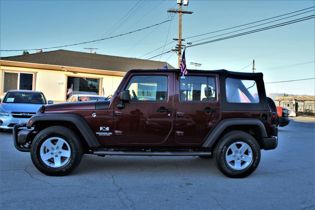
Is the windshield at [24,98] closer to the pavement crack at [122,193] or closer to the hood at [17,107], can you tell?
the hood at [17,107]

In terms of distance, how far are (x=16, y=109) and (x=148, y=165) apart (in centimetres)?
619

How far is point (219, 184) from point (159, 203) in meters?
1.48

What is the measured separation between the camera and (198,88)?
625 cm

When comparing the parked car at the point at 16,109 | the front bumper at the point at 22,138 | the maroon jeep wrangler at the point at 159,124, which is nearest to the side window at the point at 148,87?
the maroon jeep wrangler at the point at 159,124

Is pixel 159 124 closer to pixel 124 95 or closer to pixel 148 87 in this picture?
pixel 148 87

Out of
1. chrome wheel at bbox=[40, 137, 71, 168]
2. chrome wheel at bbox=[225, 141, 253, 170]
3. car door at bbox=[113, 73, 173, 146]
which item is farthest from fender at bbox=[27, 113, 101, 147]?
chrome wheel at bbox=[225, 141, 253, 170]

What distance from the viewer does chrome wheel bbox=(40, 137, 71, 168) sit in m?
5.82

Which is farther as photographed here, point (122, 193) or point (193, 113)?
point (193, 113)

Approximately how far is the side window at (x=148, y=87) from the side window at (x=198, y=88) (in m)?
0.34

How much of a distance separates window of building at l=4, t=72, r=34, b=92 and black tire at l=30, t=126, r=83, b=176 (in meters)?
16.7

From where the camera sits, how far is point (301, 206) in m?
4.63

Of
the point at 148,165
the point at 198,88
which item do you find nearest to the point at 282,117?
the point at 148,165

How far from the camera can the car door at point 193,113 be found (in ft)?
20.0

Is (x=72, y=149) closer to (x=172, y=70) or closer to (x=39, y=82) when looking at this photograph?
(x=172, y=70)
